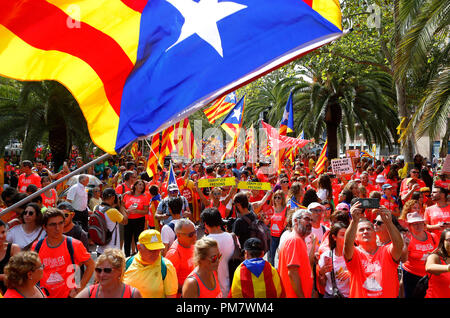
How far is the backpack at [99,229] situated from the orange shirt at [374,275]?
3988 mm

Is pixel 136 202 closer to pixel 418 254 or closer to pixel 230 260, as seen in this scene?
pixel 230 260

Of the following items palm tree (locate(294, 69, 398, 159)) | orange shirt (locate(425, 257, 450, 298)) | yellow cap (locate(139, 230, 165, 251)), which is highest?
palm tree (locate(294, 69, 398, 159))

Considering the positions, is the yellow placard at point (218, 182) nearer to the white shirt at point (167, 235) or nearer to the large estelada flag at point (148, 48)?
the white shirt at point (167, 235)

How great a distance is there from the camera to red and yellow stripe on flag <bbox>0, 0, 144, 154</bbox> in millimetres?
3852

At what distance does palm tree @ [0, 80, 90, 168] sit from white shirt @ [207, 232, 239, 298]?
13790 mm

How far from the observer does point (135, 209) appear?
903 cm

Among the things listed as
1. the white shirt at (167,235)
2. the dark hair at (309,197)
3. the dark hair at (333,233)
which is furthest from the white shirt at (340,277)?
the dark hair at (309,197)

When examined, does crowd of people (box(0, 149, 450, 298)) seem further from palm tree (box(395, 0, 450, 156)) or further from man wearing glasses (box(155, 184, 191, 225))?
palm tree (box(395, 0, 450, 156))

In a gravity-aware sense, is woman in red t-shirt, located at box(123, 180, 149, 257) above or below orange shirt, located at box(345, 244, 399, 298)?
above

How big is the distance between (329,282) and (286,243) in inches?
25.6

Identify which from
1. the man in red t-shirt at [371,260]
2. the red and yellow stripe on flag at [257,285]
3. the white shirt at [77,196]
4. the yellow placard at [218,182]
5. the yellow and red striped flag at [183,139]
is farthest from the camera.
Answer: the yellow and red striped flag at [183,139]

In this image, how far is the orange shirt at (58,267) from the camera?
4.67 metres

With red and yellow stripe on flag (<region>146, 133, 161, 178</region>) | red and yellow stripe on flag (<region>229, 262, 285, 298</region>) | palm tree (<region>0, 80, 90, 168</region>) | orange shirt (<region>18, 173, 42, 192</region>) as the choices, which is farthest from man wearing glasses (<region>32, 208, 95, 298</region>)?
palm tree (<region>0, 80, 90, 168</region>)
